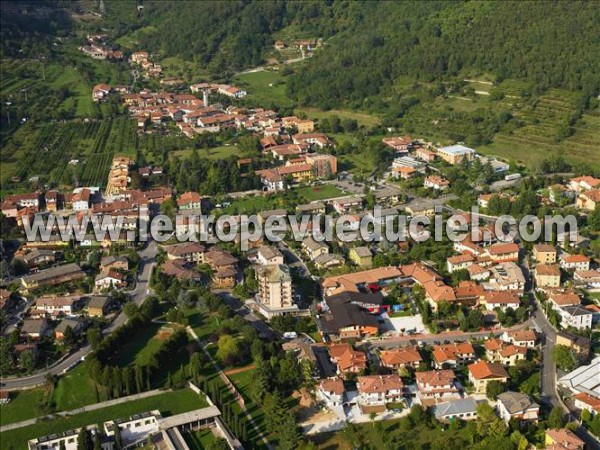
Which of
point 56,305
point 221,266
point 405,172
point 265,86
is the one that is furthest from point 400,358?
point 265,86

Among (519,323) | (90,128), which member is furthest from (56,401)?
(90,128)

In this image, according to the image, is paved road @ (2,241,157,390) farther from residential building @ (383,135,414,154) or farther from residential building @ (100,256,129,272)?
residential building @ (383,135,414,154)

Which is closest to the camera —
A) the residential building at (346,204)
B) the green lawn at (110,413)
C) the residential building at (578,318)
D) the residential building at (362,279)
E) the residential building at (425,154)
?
the green lawn at (110,413)

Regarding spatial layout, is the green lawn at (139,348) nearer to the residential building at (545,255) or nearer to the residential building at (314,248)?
the residential building at (314,248)

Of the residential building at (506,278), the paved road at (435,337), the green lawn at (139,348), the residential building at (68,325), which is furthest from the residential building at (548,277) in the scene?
the residential building at (68,325)

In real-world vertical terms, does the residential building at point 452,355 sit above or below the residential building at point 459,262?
below

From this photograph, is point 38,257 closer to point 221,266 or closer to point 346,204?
point 221,266

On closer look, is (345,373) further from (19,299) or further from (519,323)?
(19,299)
